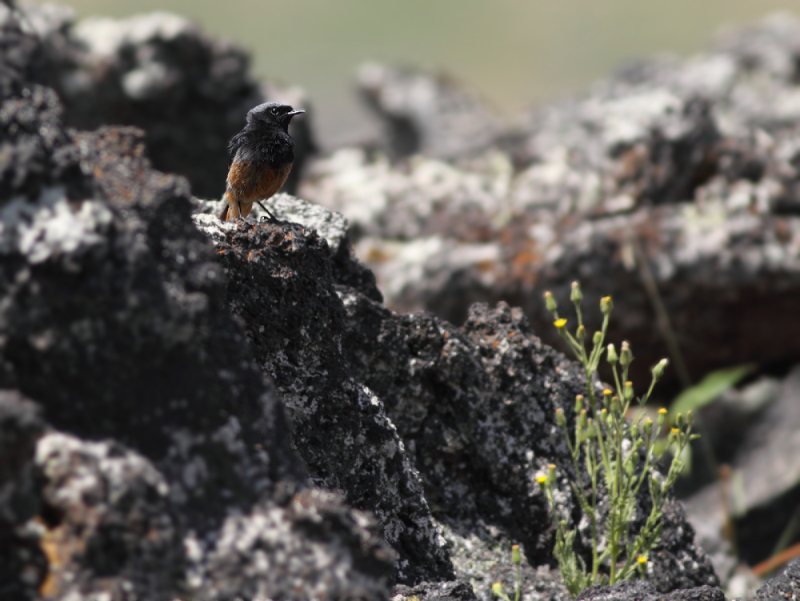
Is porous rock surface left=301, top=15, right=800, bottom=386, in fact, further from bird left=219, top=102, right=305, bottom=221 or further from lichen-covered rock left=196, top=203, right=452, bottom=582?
lichen-covered rock left=196, top=203, right=452, bottom=582

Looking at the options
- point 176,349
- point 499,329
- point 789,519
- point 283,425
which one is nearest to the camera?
point 176,349

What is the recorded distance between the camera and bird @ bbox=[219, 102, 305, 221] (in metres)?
3.77

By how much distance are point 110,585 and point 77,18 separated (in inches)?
333

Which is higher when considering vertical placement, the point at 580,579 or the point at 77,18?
the point at 77,18

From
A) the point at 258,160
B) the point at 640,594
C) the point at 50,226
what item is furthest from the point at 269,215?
the point at 640,594

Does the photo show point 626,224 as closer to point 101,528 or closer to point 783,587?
point 783,587

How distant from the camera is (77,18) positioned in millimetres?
8531

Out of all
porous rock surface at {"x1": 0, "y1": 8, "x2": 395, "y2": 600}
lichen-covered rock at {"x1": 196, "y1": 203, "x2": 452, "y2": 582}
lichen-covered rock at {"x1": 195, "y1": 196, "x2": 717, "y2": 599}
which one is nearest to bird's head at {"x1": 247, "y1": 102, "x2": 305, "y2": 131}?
lichen-covered rock at {"x1": 195, "y1": 196, "x2": 717, "y2": 599}

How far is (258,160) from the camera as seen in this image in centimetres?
379

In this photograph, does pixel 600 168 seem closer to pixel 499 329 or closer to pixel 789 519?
pixel 789 519

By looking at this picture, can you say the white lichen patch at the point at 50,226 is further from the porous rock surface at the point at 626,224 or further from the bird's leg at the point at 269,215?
the porous rock surface at the point at 626,224

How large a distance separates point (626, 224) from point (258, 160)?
3839 millimetres

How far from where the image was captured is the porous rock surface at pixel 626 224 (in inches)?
246

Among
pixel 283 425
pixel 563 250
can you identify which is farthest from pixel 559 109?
pixel 283 425
